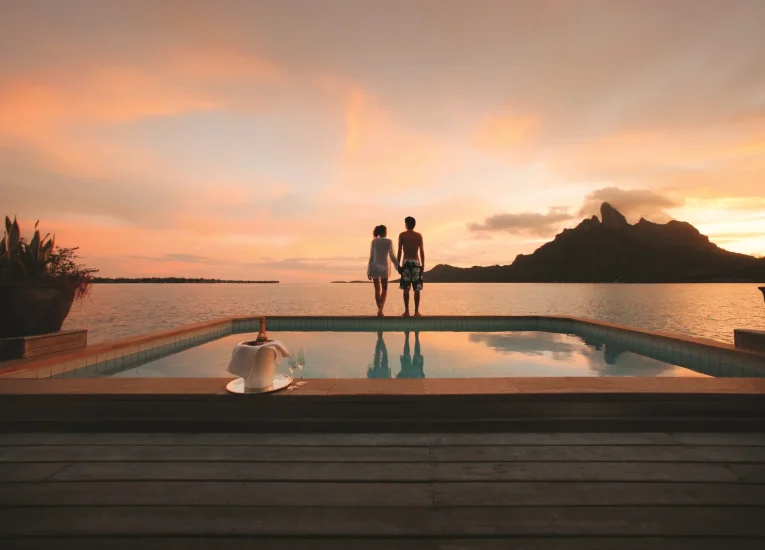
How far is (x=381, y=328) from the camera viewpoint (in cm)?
844

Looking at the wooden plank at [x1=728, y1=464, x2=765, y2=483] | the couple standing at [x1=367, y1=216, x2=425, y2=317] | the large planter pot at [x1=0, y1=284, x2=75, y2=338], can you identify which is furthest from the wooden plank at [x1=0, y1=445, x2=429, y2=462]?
the couple standing at [x1=367, y1=216, x2=425, y2=317]

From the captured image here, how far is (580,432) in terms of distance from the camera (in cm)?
217

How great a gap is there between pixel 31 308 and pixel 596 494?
5451mm

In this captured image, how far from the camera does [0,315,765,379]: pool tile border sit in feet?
13.3

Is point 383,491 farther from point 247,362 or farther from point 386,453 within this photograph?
point 247,362

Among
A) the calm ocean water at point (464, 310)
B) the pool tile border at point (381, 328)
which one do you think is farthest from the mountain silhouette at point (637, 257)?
the pool tile border at point (381, 328)

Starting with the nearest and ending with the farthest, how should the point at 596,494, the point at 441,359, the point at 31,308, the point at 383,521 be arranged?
the point at 383,521 → the point at 596,494 → the point at 31,308 → the point at 441,359

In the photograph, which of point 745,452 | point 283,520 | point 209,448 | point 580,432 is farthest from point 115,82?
point 745,452

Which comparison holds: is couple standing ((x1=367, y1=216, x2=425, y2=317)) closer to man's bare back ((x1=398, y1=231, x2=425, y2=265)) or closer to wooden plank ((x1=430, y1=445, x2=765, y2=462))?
man's bare back ((x1=398, y1=231, x2=425, y2=265))

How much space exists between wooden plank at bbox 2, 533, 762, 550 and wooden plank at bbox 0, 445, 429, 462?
0.58 metres

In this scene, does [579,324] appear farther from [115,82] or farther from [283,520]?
[115,82]

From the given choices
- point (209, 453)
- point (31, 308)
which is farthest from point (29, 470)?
point (31, 308)

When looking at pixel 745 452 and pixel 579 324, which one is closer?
pixel 745 452

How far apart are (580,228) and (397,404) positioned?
10451 centimetres
